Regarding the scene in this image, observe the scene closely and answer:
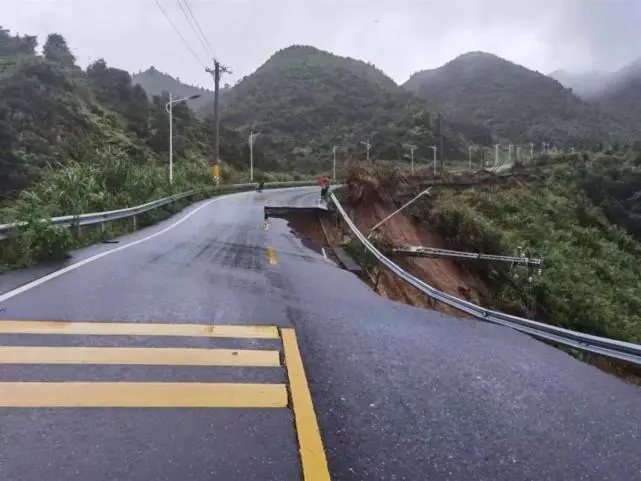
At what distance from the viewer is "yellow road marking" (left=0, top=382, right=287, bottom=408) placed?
144 inches

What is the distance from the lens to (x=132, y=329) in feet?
17.7

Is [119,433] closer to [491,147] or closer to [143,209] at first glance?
[143,209]

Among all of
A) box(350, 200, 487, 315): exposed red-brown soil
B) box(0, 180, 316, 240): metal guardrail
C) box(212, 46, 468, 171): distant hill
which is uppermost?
box(212, 46, 468, 171): distant hill

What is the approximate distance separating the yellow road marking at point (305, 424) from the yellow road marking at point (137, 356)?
6.6 inches

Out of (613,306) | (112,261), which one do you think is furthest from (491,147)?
(112,261)

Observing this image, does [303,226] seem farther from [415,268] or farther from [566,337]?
[566,337]

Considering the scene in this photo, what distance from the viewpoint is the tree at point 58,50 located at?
82.9 meters

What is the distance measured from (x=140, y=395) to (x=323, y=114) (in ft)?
481

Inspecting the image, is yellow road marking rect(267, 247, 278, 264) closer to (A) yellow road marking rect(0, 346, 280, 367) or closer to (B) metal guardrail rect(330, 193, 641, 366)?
(B) metal guardrail rect(330, 193, 641, 366)

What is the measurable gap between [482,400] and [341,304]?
342 centimetres

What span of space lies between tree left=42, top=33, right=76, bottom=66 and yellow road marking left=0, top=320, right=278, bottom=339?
85040 millimetres

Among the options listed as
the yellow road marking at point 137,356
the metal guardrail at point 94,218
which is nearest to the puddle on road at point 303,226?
the metal guardrail at point 94,218

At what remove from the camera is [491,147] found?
162 metres

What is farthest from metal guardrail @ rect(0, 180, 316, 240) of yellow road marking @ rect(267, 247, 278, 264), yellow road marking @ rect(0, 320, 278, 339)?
yellow road marking @ rect(0, 320, 278, 339)
